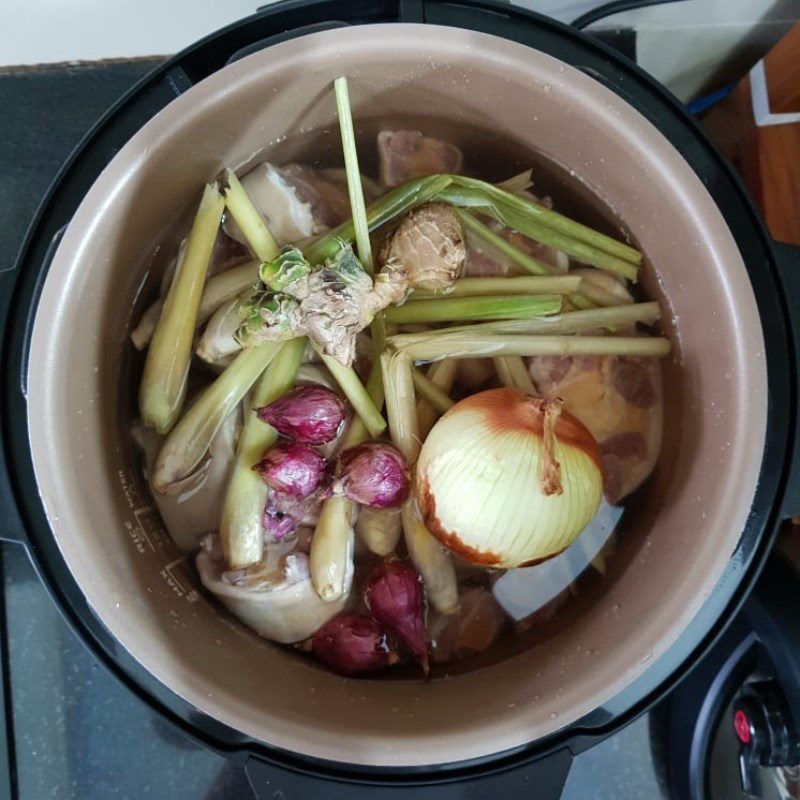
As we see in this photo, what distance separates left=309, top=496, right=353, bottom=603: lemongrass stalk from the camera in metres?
0.71

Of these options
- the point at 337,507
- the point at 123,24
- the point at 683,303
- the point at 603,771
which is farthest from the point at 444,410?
the point at 123,24

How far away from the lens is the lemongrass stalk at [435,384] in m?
0.75

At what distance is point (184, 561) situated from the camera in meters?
0.73

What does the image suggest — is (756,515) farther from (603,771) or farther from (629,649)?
(603,771)

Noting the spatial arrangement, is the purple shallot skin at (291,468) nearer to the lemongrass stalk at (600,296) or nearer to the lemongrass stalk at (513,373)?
the lemongrass stalk at (513,373)

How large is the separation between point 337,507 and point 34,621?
1.37 feet

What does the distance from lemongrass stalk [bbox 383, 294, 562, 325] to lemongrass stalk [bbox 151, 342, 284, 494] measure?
0.13 meters

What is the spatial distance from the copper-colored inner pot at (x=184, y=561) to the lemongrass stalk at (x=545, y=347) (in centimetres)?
4

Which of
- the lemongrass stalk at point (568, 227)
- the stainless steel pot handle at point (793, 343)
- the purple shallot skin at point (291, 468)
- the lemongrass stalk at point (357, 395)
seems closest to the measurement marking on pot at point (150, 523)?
the purple shallot skin at point (291, 468)

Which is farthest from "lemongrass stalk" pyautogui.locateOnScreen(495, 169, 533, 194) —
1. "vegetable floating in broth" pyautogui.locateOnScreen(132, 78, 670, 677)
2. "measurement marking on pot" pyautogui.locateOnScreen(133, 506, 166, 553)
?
"measurement marking on pot" pyautogui.locateOnScreen(133, 506, 166, 553)

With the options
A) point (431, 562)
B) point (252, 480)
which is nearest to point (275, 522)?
point (252, 480)

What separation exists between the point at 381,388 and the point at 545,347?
17 centimetres

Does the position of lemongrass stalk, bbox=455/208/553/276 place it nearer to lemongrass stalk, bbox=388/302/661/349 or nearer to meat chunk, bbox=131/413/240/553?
lemongrass stalk, bbox=388/302/661/349

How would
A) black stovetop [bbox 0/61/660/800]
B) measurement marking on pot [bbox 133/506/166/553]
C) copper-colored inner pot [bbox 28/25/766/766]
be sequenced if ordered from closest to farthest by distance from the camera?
copper-colored inner pot [bbox 28/25/766/766] < measurement marking on pot [bbox 133/506/166/553] < black stovetop [bbox 0/61/660/800]
